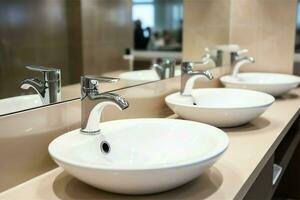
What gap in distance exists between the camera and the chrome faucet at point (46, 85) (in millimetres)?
1097

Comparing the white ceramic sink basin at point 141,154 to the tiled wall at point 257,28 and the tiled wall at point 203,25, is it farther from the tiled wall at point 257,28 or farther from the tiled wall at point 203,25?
the tiled wall at point 257,28

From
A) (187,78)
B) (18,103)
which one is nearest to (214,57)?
(187,78)

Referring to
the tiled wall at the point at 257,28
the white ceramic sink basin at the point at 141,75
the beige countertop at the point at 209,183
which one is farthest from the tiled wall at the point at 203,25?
the beige countertop at the point at 209,183

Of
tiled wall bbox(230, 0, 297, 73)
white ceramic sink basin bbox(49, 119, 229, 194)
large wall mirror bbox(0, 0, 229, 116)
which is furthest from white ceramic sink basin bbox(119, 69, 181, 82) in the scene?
tiled wall bbox(230, 0, 297, 73)

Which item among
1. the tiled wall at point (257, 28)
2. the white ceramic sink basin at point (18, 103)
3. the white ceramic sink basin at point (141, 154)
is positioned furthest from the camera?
the tiled wall at point (257, 28)

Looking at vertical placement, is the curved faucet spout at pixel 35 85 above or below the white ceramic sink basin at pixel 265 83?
above

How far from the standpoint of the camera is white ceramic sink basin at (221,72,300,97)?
2.01m

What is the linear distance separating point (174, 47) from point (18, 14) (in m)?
1.12

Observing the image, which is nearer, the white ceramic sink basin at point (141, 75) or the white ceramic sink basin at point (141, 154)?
the white ceramic sink basin at point (141, 154)

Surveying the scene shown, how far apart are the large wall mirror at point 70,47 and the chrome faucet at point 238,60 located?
1.70 feet

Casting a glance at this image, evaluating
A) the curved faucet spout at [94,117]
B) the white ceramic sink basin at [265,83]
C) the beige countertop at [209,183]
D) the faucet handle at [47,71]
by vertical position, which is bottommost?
the beige countertop at [209,183]

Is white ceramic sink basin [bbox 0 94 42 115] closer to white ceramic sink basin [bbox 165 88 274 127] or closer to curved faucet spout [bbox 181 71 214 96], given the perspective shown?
white ceramic sink basin [bbox 165 88 274 127]

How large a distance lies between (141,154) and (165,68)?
79cm

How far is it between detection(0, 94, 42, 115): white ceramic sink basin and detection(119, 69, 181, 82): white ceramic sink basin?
0.48m
